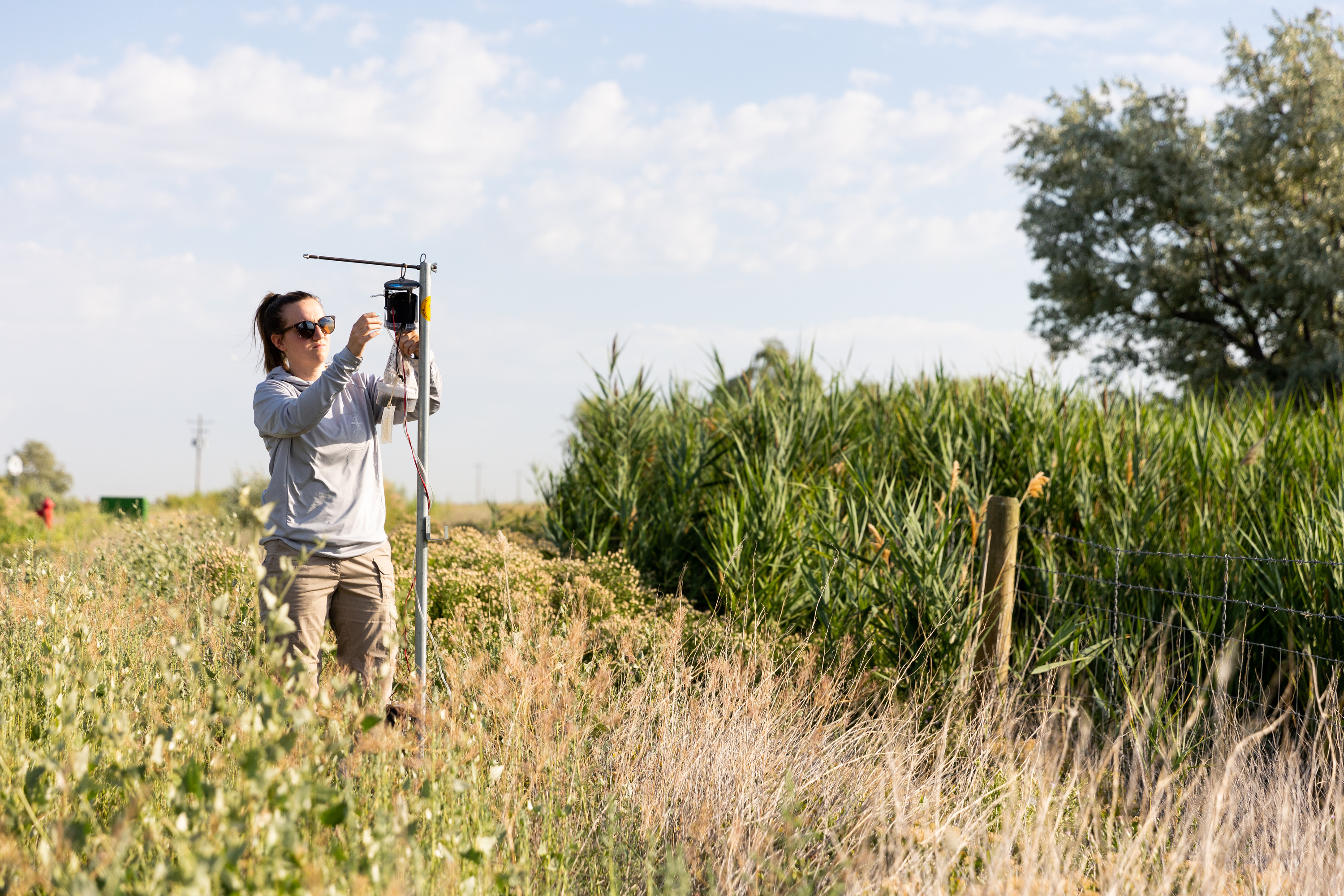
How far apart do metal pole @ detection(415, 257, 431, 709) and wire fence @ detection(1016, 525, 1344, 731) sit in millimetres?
2857

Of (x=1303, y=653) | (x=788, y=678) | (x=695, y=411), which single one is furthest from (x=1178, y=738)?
(x=695, y=411)

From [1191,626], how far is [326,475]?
13.6ft

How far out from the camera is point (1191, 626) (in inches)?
184

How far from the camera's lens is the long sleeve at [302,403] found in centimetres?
307

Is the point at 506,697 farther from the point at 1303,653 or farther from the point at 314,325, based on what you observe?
the point at 1303,653

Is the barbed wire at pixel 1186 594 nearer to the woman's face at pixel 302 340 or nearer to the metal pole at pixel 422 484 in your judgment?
the metal pole at pixel 422 484

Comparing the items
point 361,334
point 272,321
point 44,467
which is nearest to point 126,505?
point 272,321

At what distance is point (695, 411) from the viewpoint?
7184mm

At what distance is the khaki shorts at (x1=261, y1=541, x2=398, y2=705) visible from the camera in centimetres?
323

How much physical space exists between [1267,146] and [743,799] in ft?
66.0

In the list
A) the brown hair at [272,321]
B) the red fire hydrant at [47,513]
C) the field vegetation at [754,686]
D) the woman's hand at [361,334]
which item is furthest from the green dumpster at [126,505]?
the woman's hand at [361,334]

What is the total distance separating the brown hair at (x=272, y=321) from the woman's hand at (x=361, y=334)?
488 mm

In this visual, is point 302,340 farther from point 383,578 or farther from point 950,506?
point 950,506

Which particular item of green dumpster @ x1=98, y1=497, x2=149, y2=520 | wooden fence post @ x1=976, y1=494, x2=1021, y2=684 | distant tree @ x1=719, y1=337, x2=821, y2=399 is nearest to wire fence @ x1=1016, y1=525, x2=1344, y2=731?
wooden fence post @ x1=976, y1=494, x2=1021, y2=684
